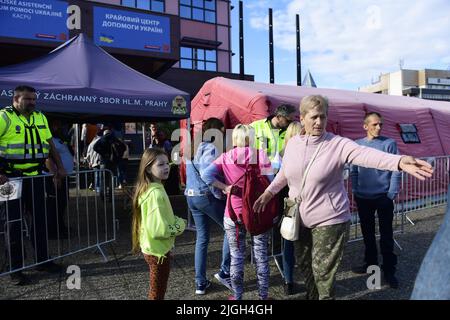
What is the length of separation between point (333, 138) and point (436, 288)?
1.51 m

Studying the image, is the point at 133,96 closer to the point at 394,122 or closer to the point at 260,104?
the point at 260,104

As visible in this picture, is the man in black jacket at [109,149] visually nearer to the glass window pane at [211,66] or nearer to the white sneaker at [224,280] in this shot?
the white sneaker at [224,280]

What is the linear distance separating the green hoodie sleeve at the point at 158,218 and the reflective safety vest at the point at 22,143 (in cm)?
209

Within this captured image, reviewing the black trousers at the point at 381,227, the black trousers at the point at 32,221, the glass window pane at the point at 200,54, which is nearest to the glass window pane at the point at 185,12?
the glass window pane at the point at 200,54

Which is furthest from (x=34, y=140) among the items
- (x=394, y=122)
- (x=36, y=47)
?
(x=36, y=47)

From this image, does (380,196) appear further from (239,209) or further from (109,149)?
(109,149)

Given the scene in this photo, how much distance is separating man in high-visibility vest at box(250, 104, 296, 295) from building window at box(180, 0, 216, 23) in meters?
24.7

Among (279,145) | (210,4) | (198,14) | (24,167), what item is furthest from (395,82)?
(24,167)

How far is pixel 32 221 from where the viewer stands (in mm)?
4312

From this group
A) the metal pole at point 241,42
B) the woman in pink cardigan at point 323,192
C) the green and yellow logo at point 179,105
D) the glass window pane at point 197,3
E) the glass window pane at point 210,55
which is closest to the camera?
the woman in pink cardigan at point 323,192

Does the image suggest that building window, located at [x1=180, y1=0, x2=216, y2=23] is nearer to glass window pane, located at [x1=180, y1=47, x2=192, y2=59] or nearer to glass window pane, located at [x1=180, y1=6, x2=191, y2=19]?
glass window pane, located at [x1=180, y1=6, x2=191, y2=19]

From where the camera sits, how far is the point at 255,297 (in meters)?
3.65

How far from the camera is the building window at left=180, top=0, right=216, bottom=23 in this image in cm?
2734

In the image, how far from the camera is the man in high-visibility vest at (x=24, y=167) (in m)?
4.02
